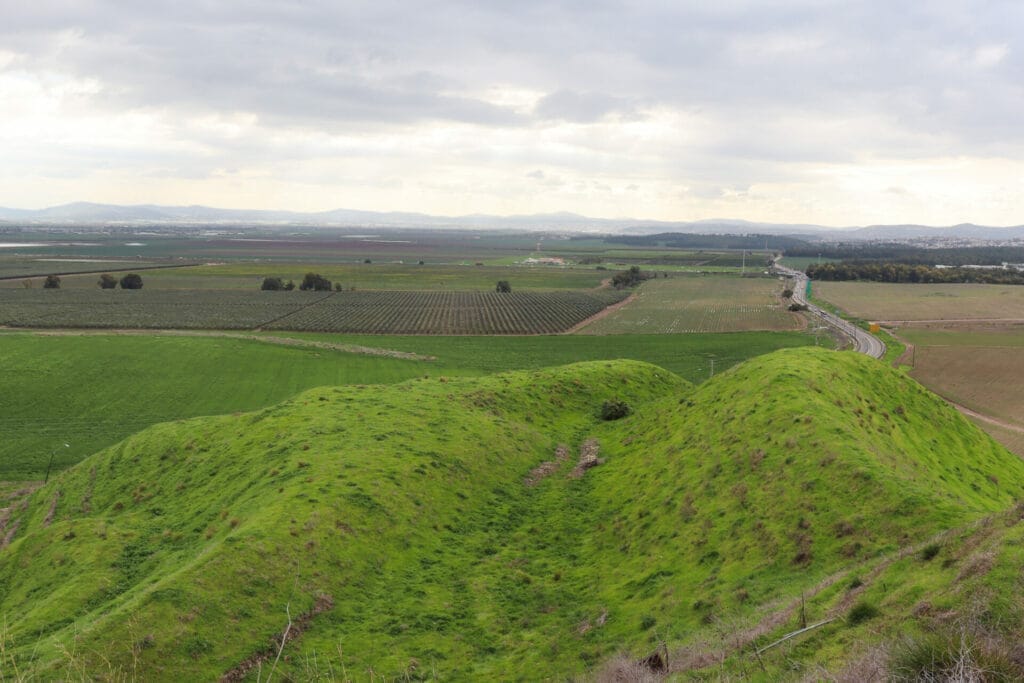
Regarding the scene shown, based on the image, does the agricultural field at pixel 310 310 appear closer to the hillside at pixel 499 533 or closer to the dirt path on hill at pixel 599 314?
the dirt path on hill at pixel 599 314

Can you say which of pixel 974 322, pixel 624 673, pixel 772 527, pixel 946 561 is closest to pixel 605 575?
pixel 772 527

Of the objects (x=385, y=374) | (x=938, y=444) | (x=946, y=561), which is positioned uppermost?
(x=946, y=561)

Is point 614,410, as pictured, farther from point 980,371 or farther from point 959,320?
point 959,320

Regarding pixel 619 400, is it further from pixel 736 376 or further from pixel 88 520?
pixel 88 520

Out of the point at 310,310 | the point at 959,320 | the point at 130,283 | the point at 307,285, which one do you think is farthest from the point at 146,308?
the point at 959,320

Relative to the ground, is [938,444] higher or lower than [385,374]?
higher

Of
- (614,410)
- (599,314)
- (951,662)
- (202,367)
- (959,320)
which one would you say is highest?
(951,662)
